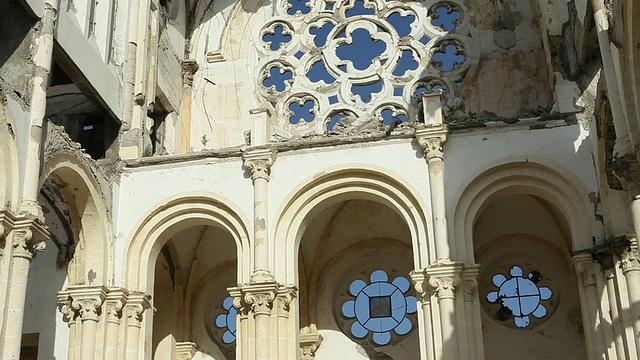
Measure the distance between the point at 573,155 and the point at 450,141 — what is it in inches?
72.9

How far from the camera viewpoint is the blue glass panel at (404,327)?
16375 millimetres

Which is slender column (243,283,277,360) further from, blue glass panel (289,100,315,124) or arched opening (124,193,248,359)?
blue glass panel (289,100,315,124)

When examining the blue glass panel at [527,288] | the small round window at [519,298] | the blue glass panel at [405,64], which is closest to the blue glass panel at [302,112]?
the blue glass panel at [405,64]

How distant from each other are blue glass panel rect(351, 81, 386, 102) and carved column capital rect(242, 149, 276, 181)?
3.95 meters

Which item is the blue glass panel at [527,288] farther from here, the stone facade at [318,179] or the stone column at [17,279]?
the stone column at [17,279]

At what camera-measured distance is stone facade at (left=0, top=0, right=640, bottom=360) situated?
40.7ft

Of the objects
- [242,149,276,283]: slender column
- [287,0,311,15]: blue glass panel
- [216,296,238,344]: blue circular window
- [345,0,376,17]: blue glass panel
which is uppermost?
[287,0,311,15]: blue glass panel

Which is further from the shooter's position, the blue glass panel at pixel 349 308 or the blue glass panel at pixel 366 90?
the blue glass panel at pixel 366 90

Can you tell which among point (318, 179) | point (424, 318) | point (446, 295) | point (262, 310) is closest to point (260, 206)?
point (318, 179)

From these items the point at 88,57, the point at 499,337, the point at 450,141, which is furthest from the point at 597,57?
the point at 88,57

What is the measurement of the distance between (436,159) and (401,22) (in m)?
5.46

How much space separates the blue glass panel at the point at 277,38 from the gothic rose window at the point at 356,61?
0.07ft

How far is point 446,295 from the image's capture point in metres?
12.9

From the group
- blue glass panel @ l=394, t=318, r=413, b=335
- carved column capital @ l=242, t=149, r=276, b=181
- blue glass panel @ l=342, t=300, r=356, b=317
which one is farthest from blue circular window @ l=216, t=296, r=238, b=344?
carved column capital @ l=242, t=149, r=276, b=181
